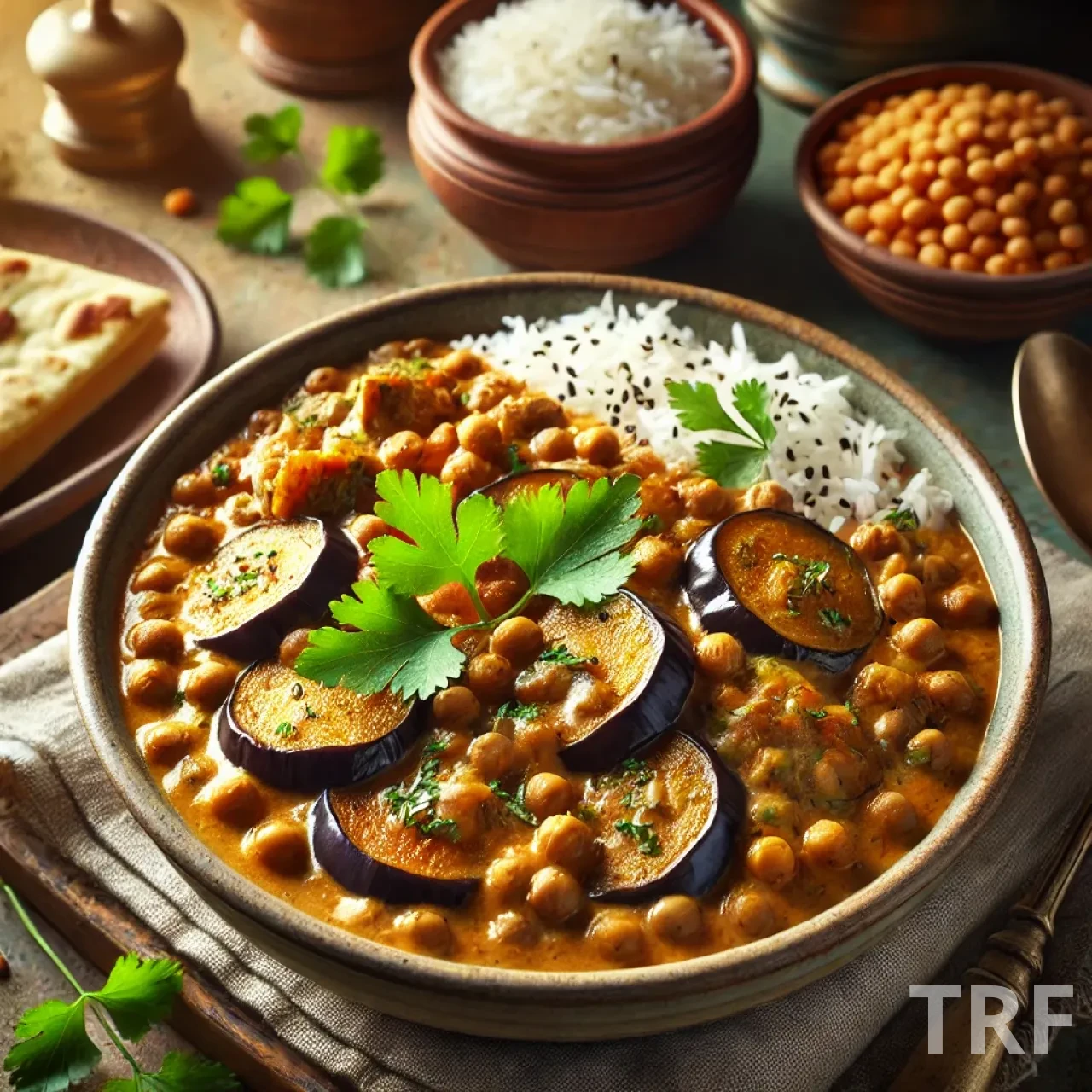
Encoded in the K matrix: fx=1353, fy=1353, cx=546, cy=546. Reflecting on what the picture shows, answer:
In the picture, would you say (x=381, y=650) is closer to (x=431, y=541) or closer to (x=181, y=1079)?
(x=431, y=541)

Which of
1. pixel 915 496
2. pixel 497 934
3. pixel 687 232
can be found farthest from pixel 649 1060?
pixel 687 232

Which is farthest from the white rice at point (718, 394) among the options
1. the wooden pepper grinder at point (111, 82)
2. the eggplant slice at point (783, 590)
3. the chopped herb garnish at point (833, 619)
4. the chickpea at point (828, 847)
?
the wooden pepper grinder at point (111, 82)

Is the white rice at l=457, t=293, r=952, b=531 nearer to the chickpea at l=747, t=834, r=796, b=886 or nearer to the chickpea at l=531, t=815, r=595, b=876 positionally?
the chickpea at l=747, t=834, r=796, b=886

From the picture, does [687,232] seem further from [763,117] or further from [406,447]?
[406,447]

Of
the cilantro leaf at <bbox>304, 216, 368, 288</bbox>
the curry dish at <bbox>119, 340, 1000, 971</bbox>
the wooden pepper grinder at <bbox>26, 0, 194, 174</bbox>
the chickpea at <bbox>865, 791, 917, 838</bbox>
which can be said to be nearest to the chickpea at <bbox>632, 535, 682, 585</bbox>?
the curry dish at <bbox>119, 340, 1000, 971</bbox>

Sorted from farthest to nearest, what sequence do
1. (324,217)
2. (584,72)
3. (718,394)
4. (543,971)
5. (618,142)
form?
1. (324,217)
2. (584,72)
3. (618,142)
4. (718,394)
5. (543,971)

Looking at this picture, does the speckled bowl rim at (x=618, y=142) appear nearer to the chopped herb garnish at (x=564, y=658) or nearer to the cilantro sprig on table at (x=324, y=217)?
the cilantro sprig on table at (x=324, y=217)

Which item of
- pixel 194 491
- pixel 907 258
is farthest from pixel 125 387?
pixel 907 258
